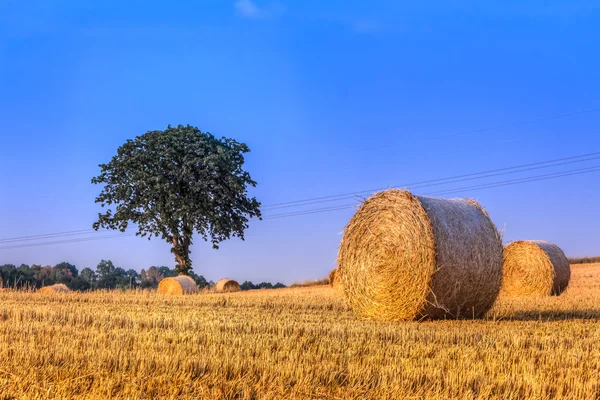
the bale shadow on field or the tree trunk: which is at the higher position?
the tree trunk

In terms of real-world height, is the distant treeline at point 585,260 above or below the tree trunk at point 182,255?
below

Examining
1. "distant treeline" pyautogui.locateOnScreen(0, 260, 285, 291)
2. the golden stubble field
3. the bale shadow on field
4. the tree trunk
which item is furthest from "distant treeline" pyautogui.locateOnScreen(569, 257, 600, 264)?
the golden stubble field

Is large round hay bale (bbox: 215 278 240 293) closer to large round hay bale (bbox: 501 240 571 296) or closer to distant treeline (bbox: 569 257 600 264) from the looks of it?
large round hay bale (bbox: 501 240 571 296)

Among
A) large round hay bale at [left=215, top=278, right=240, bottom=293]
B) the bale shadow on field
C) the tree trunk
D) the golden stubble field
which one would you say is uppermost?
the tree trunk

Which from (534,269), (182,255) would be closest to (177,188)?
(182,255)

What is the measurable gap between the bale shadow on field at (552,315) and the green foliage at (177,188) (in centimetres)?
1999

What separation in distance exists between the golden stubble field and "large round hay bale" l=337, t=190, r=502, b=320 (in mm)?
1633

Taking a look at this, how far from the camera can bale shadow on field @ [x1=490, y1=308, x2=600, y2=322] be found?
11.7 metres

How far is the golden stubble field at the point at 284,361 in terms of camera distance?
5043mm

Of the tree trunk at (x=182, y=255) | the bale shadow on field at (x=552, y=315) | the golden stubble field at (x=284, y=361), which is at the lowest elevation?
the bale shadow on field at (x=552, y=315)

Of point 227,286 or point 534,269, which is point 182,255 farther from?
point 534,269

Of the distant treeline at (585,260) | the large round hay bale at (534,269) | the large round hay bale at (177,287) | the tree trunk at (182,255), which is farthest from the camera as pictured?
the distant treeline at (585,260)

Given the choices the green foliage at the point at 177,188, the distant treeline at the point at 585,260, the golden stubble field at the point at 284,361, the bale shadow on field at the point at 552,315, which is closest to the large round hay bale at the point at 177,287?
the green foliage at the point at 177,188

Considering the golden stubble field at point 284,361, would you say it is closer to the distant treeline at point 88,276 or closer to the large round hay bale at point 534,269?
the large round hay bale at point 534,269
